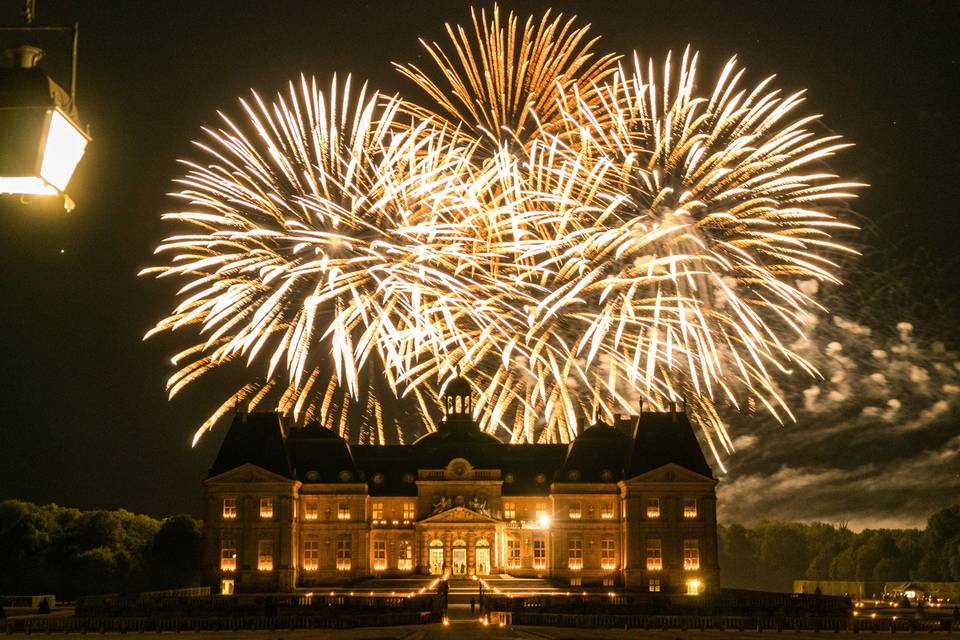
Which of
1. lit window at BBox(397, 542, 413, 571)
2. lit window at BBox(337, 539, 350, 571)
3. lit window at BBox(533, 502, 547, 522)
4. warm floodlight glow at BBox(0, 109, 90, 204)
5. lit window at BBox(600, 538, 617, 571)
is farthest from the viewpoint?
lit window at BBox(533, 502, 547, 522)

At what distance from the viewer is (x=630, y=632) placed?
3938cm

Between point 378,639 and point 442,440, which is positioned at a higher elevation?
point 442,440

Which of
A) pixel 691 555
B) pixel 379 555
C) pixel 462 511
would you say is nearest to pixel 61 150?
pixel 462 511

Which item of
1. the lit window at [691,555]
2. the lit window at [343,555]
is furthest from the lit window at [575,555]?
the lit window at [343,555]

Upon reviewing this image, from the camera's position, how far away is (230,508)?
75.6 meters

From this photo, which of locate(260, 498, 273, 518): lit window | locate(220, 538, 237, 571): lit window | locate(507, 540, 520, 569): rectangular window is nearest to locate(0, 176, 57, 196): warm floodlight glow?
A: locate(260, 498, 273, 518): lit window

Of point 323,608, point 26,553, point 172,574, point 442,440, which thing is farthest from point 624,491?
point 26,553

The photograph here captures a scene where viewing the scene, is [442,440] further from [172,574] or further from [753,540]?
[753,540]

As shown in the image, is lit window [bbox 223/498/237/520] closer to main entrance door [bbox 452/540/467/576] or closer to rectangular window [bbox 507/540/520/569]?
main entrance door [bbox 452/540/467/576]

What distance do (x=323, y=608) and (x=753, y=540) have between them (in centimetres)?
11053

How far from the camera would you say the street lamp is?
5.04 m

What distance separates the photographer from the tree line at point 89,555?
303 feet

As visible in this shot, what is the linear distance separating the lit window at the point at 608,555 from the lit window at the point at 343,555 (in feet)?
57.8

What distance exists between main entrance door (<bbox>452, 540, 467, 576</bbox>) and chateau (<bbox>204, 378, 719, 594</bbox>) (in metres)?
0.10
